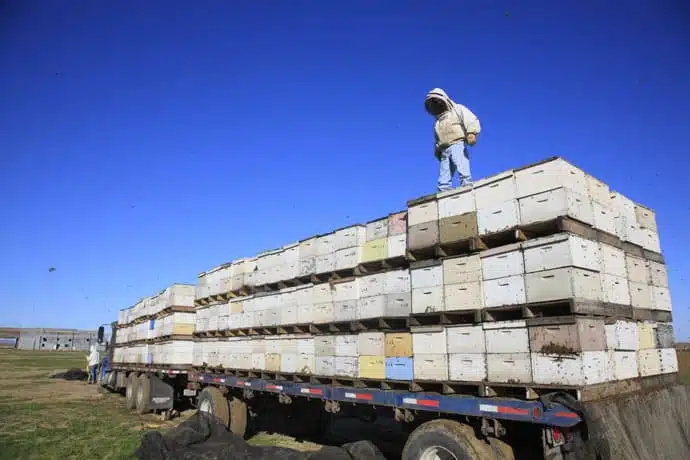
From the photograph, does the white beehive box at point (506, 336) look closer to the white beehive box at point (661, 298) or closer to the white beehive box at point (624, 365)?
the white beehive box at point (624, 365)

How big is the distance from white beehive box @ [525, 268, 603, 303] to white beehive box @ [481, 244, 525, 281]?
0.18 m

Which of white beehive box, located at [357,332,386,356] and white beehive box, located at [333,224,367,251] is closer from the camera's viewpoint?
white beehive box, located at [357,332,386,356]

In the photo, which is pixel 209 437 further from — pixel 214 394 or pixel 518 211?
pixel 518 211

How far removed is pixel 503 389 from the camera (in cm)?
546

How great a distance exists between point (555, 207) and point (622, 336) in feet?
5.95

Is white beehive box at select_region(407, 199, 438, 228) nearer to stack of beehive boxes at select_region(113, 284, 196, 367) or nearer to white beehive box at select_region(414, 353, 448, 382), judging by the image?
white beehive box at select_region(414, 353, 448, 382)

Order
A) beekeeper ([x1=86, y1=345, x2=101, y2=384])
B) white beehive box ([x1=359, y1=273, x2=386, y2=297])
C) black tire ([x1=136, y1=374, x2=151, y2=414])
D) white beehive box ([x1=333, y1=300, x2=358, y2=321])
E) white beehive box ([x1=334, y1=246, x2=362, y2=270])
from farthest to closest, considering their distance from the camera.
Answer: beekeeper ([x1=86, y1=345, x2=101, y2=384]) < black tire ([x1=136, y1=374, x2=151, y2=414]) < white beehive box ([x1=334, y1=246, x2=362, y2=270]) < white beehive box ([x1=333, y1=300, x2=358, y2=321]) < white beehive box ([x1=359, y1=273, x2=386, y2=297])

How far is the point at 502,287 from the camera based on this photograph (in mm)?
5508

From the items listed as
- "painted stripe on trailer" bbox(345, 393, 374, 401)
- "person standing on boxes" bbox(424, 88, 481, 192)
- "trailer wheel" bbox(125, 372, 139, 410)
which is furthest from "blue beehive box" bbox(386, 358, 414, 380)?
"trailer wheel" bbox(125, 372, 139, 410)

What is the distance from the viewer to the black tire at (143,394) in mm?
14930

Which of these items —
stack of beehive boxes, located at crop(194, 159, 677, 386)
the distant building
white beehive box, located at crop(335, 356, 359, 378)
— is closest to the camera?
stack of beehive boxes, located at crop(194, 159, 677, 386)

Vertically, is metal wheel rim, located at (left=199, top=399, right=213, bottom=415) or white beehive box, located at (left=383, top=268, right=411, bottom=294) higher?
white beehive box, located at (left=383, top=268, right=411, bottom=294)

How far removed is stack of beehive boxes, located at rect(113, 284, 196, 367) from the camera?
45.0ft

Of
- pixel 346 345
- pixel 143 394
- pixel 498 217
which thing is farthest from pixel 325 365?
pixel 143 394
